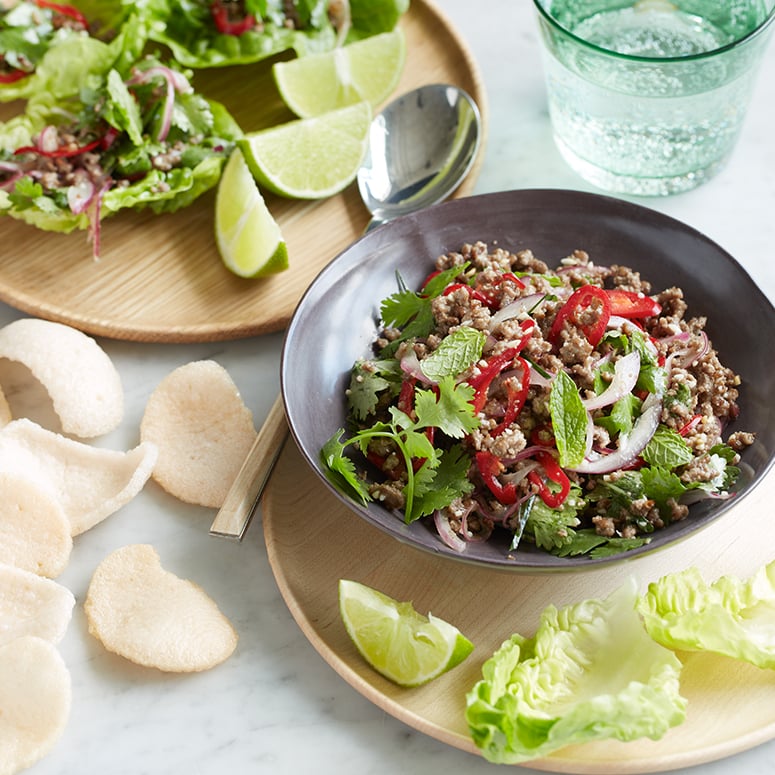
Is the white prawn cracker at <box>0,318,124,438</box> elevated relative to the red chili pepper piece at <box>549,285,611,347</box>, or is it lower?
lower

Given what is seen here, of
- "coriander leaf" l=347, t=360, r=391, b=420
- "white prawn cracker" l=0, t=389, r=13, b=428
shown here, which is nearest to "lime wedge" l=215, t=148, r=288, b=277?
"coriander leaf" l=347, t=360, r=391, b=420

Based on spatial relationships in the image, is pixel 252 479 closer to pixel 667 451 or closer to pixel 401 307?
pixel 401 307

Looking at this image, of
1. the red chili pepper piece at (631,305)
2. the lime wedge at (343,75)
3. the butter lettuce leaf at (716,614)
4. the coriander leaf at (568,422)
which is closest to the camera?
the butter lettuce leaf at (716,614)

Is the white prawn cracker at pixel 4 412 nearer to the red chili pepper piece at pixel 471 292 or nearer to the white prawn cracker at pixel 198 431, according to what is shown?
the white prawn cracker at pixel 198 431

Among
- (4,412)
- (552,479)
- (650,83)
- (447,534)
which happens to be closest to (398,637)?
(447,534)

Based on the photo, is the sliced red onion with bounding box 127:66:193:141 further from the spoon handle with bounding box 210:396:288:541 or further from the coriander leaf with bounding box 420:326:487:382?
the coriander leaf with bounding box 420:326:487:382

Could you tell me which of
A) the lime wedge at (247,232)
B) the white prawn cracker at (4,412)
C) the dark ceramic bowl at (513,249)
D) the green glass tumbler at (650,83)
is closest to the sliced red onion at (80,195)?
the lime wedge at (247,232)

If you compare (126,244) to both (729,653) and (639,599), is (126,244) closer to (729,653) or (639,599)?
(639,599)
